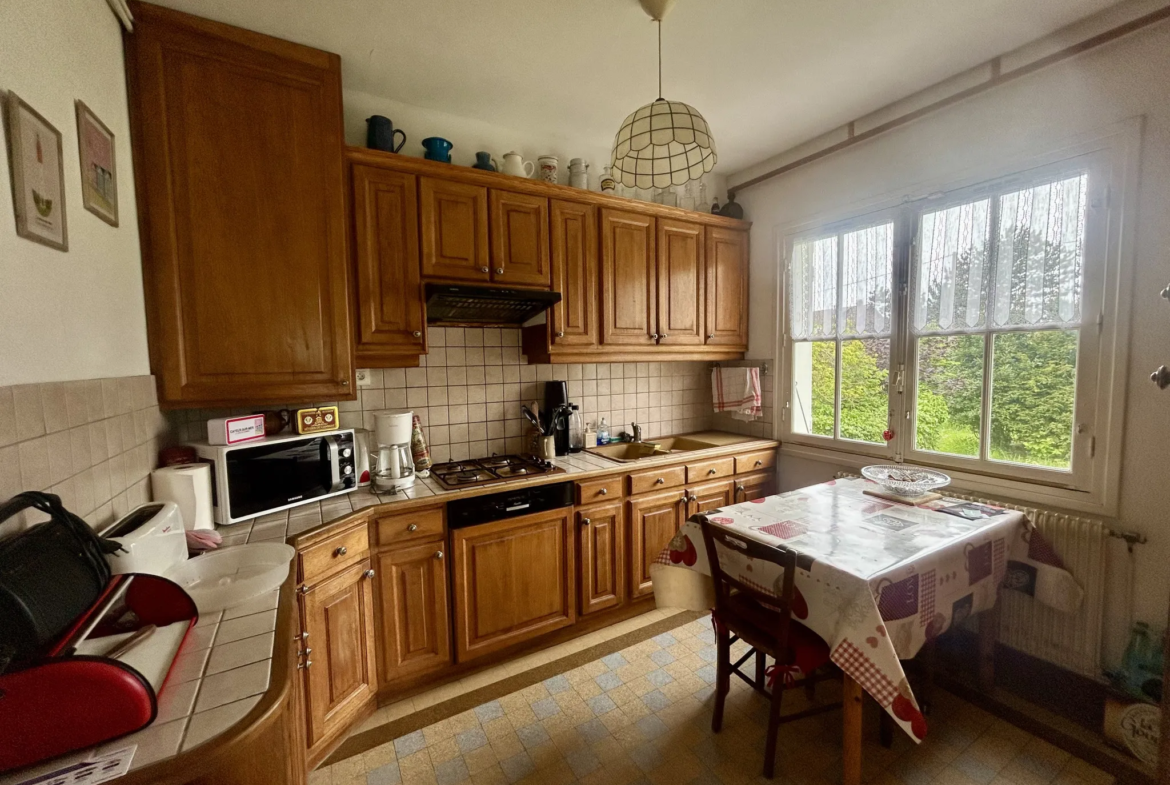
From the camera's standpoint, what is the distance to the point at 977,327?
209 centimetres

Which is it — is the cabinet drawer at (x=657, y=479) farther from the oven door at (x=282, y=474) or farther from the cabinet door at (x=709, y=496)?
the oven door at (x=282, y=474)

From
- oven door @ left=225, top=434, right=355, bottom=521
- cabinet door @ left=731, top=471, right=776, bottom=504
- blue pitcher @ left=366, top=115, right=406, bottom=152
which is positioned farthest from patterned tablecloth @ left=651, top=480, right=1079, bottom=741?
blue pitcher @ left=366, top=115, right=406, bottom=152

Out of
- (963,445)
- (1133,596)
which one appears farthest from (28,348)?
(1133,596)

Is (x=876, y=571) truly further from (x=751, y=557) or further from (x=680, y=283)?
(x=680, y=283)

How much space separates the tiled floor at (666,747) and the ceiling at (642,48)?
267cm

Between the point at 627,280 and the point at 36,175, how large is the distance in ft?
7.28

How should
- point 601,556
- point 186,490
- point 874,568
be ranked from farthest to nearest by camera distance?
point 601,556, point 186,490, point 874,568

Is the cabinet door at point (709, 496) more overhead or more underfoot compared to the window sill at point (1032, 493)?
more underfoot

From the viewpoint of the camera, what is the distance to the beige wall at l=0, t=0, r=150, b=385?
0.89m

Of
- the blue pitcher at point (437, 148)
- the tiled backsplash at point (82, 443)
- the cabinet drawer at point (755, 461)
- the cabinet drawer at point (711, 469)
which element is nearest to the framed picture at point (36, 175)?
the tiled backsplash at point (82, 443)

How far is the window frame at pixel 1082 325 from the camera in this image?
5.59 ft

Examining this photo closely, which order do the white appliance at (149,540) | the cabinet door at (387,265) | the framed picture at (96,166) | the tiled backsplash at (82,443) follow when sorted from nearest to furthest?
the tiled backsplash at (82,443) < the white appliance at (149,540) < the framed picture at (96,166) < the cabinet door at (387,265)

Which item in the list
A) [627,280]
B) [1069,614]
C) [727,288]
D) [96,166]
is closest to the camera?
[96,166]

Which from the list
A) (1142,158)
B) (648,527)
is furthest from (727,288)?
(1142,158)
